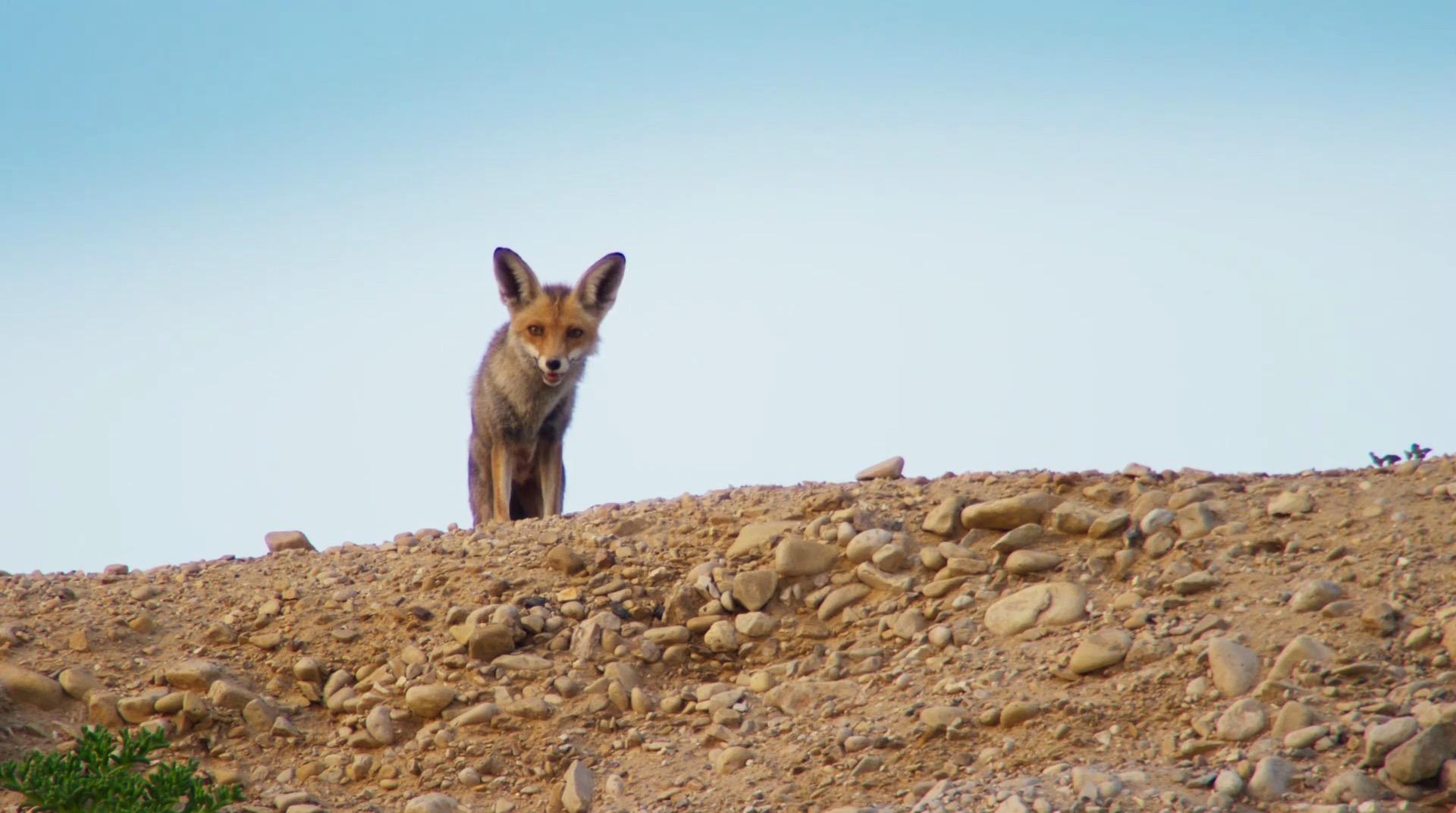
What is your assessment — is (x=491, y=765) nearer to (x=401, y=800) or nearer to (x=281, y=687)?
(x=401, y=800)

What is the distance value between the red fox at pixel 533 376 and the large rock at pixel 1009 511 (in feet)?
14.8

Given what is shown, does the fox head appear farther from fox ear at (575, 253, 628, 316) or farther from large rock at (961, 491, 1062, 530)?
large rock at (961, 491, 1062, 530)

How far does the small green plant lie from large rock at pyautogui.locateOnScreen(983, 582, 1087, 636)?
2.90m

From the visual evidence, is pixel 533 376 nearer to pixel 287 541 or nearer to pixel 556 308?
pixel 556 308

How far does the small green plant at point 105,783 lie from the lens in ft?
14.6

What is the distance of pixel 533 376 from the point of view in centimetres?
1002

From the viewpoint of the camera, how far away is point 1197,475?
6.31m

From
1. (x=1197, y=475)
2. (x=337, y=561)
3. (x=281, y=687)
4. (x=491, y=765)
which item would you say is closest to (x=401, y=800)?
(x=491, y=765)

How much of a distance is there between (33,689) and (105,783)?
1.21 meters

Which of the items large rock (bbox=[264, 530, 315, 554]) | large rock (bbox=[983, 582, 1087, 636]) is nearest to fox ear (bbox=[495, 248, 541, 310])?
large rock (bbox=[264, 530, 315, 554])

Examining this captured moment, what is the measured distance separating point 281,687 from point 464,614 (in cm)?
80

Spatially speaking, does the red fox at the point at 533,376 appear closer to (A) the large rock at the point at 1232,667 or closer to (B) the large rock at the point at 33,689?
(B) the large rock at the point at 33,689

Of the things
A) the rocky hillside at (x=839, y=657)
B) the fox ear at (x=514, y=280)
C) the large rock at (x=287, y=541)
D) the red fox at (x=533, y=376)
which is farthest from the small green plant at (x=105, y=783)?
the fox ear at (x=514, y=280)

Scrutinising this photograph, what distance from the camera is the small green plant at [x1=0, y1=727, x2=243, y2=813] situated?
444 centimetres
